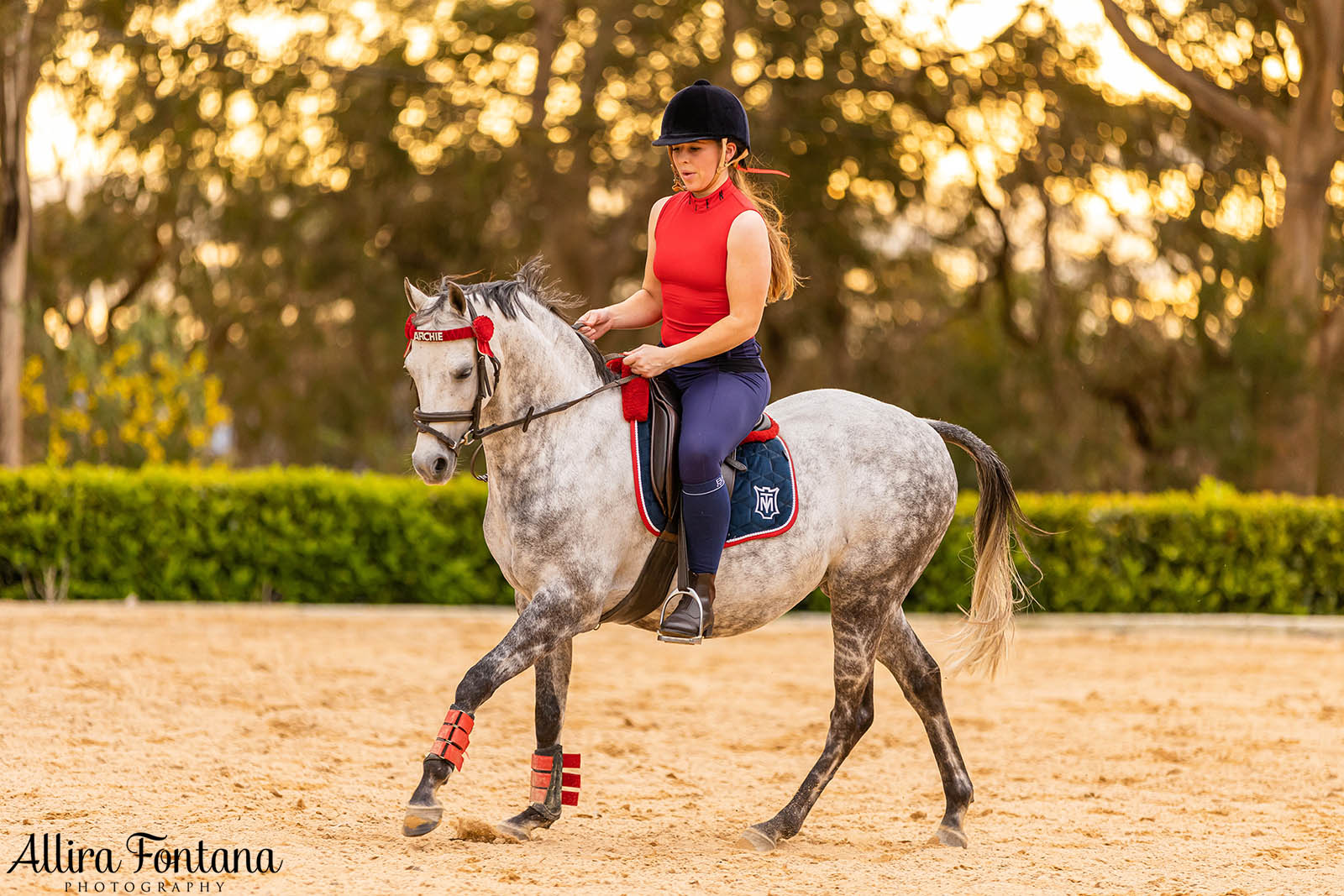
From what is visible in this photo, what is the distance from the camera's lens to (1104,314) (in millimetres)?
19438

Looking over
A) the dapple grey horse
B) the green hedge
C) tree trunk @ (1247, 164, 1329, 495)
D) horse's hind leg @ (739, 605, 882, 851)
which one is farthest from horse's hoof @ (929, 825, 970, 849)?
tree trunk @ (1247, 164, 1329, 495)

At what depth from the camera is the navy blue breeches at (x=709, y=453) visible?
4.44 metres

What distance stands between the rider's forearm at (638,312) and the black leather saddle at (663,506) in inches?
14.4

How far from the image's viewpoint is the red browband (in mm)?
4223

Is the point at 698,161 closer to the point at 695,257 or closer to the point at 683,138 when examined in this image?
the point at 683,138

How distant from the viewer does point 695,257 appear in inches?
181

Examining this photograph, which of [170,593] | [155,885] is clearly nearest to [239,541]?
[170,593]

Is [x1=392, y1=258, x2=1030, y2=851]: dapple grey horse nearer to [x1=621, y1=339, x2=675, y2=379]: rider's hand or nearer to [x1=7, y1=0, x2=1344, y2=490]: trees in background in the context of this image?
[x1=621, y1=339, x2=675, y2=379]: rider's hand

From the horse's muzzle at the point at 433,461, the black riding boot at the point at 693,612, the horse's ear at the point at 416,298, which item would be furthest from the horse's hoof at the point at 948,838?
the horse's ear at the point at 416,298

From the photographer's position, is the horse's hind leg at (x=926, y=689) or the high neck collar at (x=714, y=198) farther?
the horse's hind leg at (x=926, y=689)

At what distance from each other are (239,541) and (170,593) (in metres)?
0.70

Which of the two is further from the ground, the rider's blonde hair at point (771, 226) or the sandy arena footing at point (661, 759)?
the rider's blonde hair at point (771, 226)

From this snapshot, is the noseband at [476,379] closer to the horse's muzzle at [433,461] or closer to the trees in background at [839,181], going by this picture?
the horse's muzzle at [433,461]

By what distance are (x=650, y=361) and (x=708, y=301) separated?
0.30m
